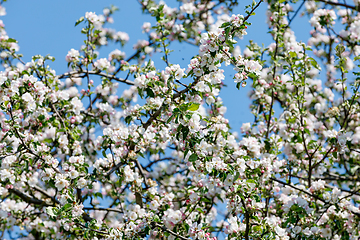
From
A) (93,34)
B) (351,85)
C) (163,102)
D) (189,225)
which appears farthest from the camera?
(93,34)

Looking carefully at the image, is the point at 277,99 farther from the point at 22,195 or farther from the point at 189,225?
the point at 22,195

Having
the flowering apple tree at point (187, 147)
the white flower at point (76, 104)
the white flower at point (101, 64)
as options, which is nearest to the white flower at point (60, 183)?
the flowering apple tree at point (187, 147)

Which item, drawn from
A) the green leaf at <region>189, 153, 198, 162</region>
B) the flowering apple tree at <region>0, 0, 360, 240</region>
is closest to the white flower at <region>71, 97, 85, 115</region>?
the flowering apple tree at <region>0, 0, 360, 240</region>

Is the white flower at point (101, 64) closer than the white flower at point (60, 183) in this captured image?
No

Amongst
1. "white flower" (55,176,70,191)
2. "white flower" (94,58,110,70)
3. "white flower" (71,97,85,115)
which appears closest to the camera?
"white flower" (55,176,70,191)

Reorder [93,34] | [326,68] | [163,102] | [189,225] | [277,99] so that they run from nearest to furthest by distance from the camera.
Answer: [163,102] → [189,225] → [93,34] → [277,99] → [326,68]

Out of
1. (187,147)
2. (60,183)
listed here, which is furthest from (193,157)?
(60,183)

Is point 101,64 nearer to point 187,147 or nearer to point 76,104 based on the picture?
point 76,104

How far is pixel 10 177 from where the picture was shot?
3.65m

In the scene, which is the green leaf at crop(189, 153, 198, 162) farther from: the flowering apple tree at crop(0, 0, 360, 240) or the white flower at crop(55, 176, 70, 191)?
the white flower at crop(55, 176, 70, 191)

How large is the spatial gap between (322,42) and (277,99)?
1950 mm

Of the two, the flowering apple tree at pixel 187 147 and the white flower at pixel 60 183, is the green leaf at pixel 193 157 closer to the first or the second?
the flowering apple tree at pixel 187 147

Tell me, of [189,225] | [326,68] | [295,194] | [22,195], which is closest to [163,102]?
[189,225]

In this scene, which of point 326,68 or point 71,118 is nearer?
point 71,118
